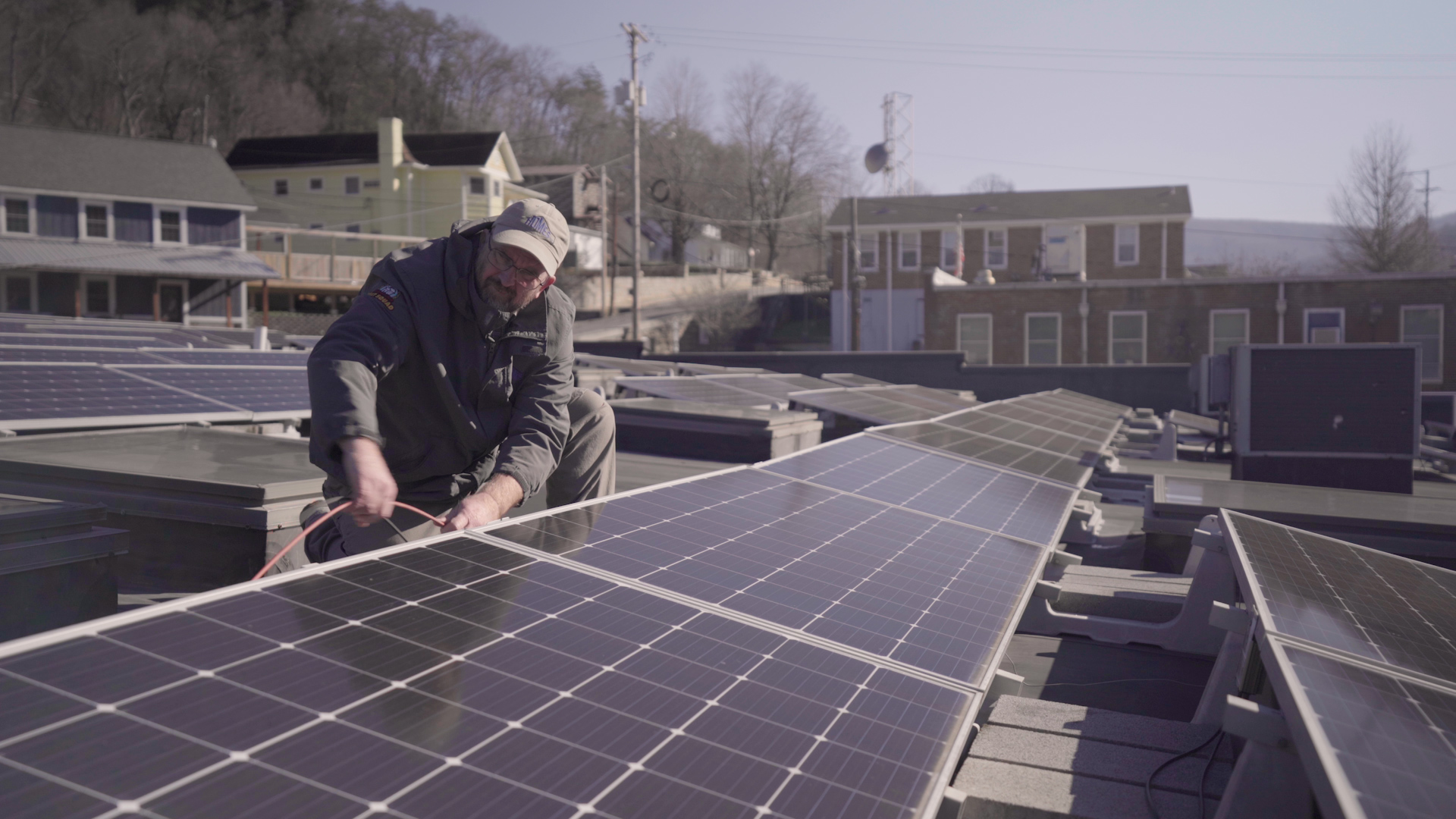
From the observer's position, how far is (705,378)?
49.9 ft

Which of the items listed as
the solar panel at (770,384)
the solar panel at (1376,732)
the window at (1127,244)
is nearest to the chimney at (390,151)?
the window at (1127,244)

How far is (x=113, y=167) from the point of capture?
1591 inches

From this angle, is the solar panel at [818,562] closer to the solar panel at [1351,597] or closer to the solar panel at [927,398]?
the solar panel at [1351,597]

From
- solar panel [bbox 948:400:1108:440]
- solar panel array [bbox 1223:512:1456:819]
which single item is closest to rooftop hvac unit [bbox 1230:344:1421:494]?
solar panel [bbox 948:400:1108:440]

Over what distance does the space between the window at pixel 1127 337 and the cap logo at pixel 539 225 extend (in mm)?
Result: 35005

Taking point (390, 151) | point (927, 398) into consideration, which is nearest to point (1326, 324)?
point (927, 398)

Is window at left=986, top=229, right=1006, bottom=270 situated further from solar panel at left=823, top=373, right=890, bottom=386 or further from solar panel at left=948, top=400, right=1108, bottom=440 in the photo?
solar panel at left=948, top=400, right=1108, bottom=440

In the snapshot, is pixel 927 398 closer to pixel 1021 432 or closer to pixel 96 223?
pixel 1021 432

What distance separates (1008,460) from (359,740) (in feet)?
23.8

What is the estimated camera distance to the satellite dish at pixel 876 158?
55125mm

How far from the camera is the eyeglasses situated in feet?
13.1

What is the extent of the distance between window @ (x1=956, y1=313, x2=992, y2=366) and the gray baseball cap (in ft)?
112

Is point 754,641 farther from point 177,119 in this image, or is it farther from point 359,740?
point 177,119

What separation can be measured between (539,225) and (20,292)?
43349 millimetres
